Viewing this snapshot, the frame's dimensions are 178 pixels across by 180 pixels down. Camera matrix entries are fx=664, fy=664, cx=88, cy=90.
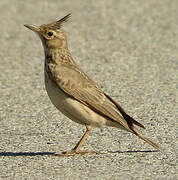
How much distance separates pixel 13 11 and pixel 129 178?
847 centimetres

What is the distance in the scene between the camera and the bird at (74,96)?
6.85 m

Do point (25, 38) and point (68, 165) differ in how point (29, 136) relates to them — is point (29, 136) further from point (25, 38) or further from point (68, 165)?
point (25, 38)

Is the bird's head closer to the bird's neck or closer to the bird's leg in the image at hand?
the bird's neck

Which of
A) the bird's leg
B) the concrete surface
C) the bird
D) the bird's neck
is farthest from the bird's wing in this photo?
the concrete surface

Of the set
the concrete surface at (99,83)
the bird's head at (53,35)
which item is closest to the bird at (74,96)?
the bird's head at (53,35)

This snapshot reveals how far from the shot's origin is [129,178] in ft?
20.6

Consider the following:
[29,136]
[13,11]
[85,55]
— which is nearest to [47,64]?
[29,136]

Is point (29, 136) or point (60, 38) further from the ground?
point (60, 38)

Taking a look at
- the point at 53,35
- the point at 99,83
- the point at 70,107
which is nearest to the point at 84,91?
the point at 70,107

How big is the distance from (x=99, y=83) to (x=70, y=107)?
318cm

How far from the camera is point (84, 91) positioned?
7059mm

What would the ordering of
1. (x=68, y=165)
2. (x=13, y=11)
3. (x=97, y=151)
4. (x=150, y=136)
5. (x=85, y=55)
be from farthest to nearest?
(x=13, y=11)
(x=85, y=55)
(x=150, y=136)
(x=97, y=151)
(x=68, y=165)

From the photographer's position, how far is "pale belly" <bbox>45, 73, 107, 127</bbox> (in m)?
6.81

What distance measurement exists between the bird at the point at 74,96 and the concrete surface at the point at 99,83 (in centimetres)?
34
